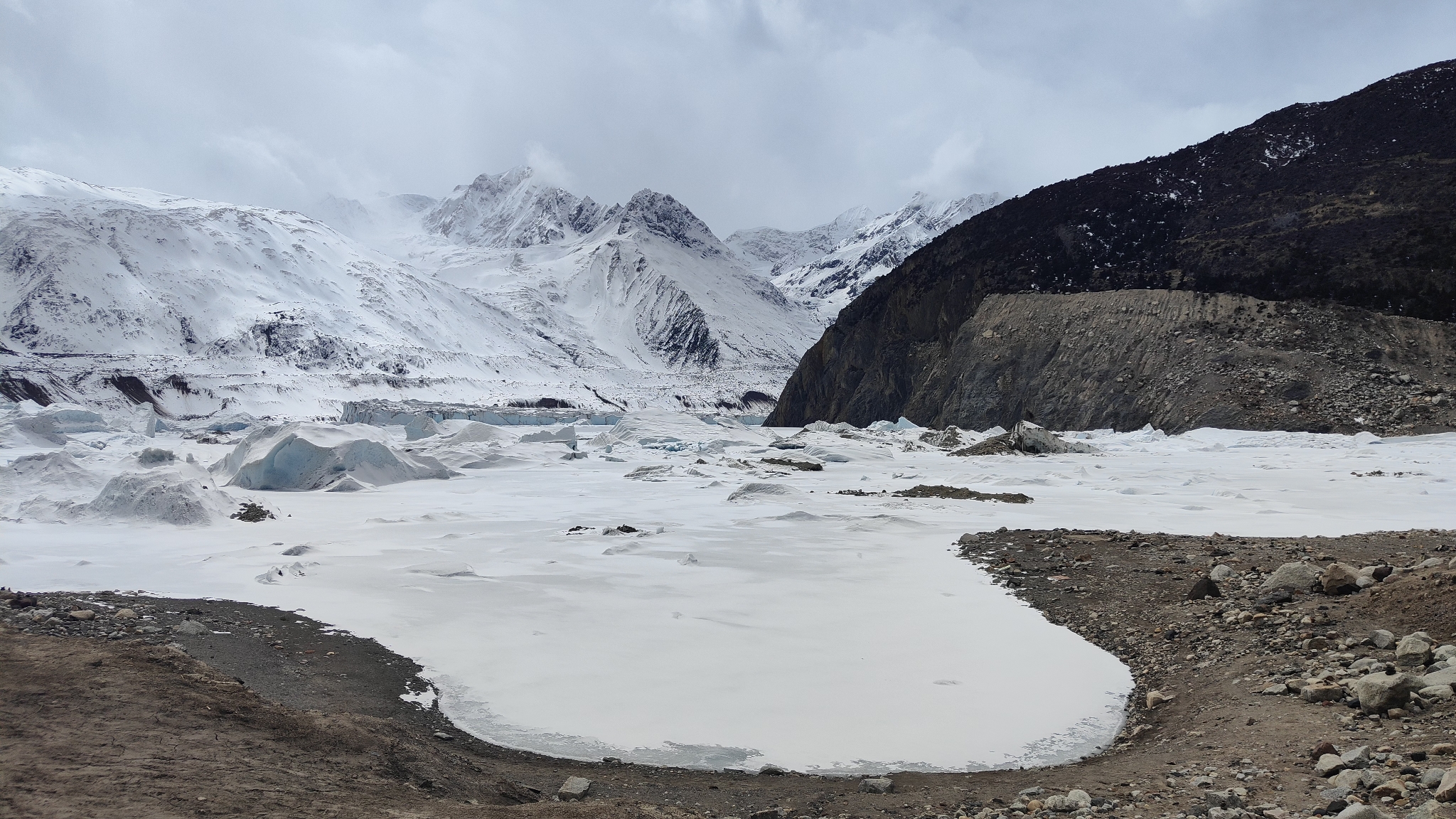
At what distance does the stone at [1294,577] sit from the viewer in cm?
707

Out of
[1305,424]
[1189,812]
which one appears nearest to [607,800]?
[1189,812]

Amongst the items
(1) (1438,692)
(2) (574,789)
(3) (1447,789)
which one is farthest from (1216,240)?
(2) (574,789)

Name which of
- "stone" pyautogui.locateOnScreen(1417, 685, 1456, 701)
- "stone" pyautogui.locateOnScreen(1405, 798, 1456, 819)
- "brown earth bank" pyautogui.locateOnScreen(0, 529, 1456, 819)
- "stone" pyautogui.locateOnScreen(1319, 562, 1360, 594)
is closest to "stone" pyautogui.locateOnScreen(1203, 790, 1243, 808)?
"brown earth bank" pyautogui.locateOnScreen(0, 529, 1456, 819)

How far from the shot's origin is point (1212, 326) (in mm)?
36250

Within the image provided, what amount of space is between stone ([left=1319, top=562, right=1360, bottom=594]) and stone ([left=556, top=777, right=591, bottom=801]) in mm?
6011

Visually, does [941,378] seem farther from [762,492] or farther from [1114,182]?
[762,492]

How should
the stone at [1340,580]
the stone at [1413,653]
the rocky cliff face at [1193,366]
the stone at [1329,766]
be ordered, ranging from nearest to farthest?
the stone at [1329,766]
the stone at [1413,653]
the stone at [1340,580]
the rocky cliff face at [1193,366]

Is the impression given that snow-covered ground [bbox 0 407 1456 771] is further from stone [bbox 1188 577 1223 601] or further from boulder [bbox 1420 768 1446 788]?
boulder [bbox 1420 768 1446 788]

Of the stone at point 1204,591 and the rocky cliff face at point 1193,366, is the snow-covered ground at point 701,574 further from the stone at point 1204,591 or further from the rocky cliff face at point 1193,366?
the rocky cliff face at point 1193,366

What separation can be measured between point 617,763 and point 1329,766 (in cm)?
352

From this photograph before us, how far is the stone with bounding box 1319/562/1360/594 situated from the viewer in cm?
670

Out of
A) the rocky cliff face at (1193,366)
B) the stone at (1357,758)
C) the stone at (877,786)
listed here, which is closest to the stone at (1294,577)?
the stone at (1357,758)

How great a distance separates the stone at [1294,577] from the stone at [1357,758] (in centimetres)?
353

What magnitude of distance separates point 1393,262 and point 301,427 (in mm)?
40533
